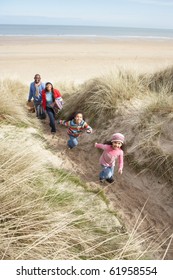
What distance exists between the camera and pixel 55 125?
24.6 ft

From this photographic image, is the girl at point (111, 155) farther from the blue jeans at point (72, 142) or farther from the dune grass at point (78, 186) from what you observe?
the blue jeans at point (72, 142)

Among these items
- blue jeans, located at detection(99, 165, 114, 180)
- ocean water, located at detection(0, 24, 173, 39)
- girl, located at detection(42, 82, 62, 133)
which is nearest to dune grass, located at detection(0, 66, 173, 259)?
girl, located at detection(42, 82, 62, 133)

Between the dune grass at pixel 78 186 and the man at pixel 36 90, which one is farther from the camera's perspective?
the man at pixel 36 90

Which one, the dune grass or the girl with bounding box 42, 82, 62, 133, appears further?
the girl with bounding box 42, 82, 62, 133

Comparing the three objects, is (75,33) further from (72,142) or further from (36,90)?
(72,142)

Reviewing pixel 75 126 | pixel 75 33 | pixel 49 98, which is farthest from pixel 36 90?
pixel 75 33

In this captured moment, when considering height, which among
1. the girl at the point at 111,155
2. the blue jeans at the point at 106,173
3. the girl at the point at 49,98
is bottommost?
the blue jeans at the point at 106,173

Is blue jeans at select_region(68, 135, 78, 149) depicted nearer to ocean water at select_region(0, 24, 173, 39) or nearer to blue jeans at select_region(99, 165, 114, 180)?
blue jeans at select_region(99, 165, 114, 180)

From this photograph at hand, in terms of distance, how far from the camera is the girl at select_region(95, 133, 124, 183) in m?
4.70

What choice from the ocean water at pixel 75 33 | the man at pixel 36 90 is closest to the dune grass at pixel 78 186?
the man at pixel 36 90

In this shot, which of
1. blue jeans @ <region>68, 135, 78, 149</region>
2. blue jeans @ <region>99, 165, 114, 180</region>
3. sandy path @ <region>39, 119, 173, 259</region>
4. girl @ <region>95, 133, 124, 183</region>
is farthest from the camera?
blue jeans @ <region>68, 135, 78, 149</region>

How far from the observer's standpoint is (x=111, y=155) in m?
4.81

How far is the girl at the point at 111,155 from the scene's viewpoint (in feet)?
15.4

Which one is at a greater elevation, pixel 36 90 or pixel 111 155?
pixel 36 90
